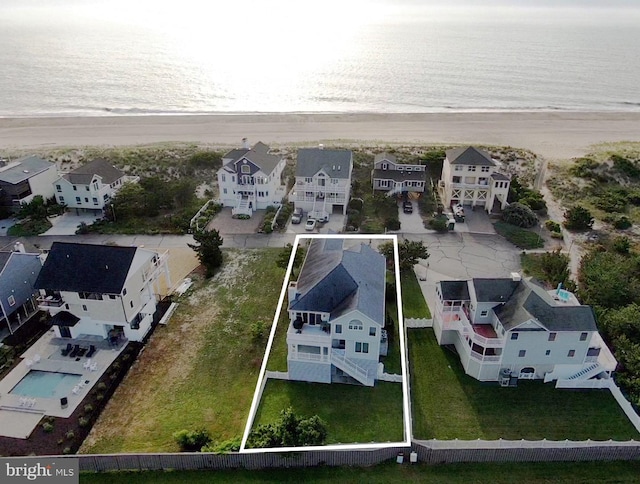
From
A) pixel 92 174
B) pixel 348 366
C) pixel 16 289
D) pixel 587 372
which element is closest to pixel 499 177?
pixel 587 372

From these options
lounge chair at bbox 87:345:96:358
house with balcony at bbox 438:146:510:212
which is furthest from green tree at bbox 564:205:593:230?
lounge chair at bbox 87:345:96:358

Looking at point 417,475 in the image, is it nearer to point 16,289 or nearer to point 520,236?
point 16,289

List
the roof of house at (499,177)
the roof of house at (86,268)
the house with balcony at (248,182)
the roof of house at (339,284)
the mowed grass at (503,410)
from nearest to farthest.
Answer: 1. the mowed grass at (503,410)
2. the roof of house at (339,284)
3. the roof of house at (86,268)
4. the roof of house at (499,177)
5. the house with balcony at (248,182)

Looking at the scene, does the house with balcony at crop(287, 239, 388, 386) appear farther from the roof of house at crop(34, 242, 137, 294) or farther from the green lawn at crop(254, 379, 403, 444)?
the roof of house at crop(34, 242, 137, 294)

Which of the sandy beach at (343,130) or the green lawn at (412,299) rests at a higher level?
the sandy beach at (343,130)

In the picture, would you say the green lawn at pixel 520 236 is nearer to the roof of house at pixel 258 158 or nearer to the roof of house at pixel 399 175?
the roof of house at pixel 399 175

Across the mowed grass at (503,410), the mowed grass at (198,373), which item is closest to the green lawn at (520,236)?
the mowed grass at (503,410)
